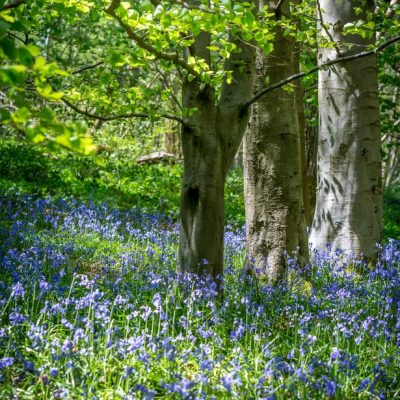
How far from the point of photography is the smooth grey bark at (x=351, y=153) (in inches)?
250

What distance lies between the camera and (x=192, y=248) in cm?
472

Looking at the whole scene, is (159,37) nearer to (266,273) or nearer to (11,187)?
(266,273)

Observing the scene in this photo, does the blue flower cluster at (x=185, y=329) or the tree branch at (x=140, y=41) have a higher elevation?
the tree branch at (x=140, y=41)

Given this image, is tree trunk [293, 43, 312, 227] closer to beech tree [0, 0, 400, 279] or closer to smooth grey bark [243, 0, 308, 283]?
beech tree [0, 0, 400, 279]

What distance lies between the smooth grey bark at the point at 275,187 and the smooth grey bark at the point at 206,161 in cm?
88

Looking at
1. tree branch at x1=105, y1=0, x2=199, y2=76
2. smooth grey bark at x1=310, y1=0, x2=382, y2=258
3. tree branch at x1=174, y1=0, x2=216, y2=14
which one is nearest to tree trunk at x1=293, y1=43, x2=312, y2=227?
smooth grey bark at x1=310, y1=0, x2=382, y2=258

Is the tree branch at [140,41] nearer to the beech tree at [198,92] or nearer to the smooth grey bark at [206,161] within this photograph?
the beech tree at [198,92]

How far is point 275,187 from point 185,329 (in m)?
2.23

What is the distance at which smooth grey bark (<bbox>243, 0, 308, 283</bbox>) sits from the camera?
564 centimetres

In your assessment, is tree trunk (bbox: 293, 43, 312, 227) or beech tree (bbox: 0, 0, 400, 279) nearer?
beech tree (bbox: 0, 0, 400, 279)

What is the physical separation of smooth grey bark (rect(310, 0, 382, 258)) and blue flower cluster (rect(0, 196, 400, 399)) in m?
0.33

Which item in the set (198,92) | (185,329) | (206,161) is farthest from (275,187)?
(185,329)

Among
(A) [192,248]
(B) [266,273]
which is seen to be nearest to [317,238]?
(B) [266,273]

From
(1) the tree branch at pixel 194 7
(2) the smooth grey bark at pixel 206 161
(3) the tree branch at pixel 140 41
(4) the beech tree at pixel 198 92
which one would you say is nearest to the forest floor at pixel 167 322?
(2) the smooth grey bark at pixel 206 161
